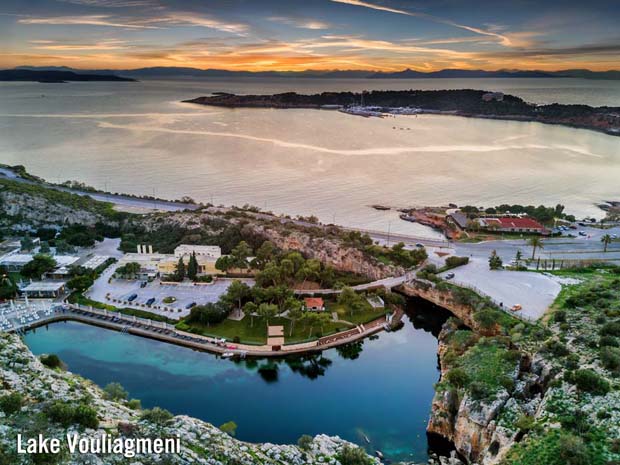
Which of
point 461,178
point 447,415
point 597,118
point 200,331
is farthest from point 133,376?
point 597,118

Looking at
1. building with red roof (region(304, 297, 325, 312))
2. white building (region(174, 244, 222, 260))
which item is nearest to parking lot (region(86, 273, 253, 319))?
white building (region(174, 244, 222, 260))

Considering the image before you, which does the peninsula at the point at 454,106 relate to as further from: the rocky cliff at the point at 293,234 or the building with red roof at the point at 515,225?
the rocky cliff at the point at 293,234

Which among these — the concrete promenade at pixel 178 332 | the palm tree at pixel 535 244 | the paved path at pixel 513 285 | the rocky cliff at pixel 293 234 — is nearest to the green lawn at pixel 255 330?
the concrete promenade at pixel 178 332

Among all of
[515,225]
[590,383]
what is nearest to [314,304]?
[590,383]

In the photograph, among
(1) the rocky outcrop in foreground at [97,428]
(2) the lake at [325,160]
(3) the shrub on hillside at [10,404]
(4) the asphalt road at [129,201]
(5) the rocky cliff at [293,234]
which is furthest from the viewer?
(2) the lake at [325,160]

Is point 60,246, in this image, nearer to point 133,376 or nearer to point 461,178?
point 133,376

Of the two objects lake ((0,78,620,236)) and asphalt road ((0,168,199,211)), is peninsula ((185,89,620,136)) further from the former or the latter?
asphalt road ((0,168,199,211))
